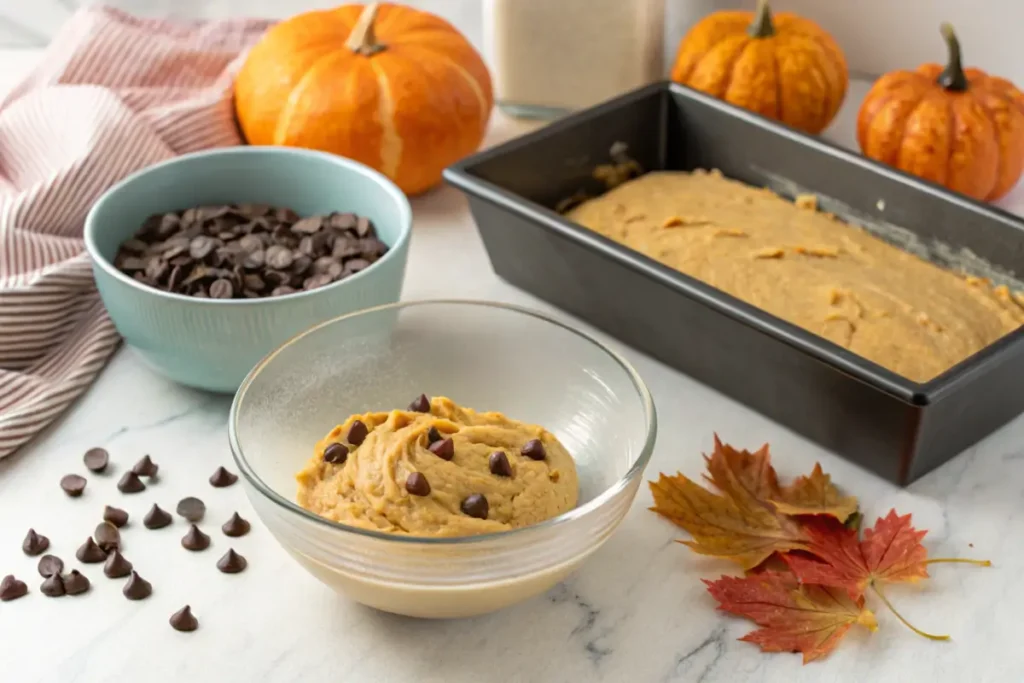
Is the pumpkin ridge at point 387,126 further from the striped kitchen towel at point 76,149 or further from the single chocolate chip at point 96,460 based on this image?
the single chocolate chip at point 96,460

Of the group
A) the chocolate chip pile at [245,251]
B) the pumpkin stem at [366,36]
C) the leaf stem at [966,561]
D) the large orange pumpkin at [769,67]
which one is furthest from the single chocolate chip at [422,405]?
the large orange pumpkin at [769,67]

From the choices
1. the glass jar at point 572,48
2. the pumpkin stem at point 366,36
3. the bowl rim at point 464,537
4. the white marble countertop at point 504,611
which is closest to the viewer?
the bowl rim at point 464,537

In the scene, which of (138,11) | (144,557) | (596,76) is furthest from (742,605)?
(138,11)

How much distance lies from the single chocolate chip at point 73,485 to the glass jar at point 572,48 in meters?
1.00

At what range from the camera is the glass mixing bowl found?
100cm

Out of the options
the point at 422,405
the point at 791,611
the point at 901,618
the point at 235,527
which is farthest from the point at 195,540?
the point at 901,618

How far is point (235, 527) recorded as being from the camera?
123cm

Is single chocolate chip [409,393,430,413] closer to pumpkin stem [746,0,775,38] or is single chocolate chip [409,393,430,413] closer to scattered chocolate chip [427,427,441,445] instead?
scattered chocolate chip [427,427,441,445]

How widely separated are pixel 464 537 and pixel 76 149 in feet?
3.37

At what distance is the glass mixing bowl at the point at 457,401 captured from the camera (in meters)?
1.00

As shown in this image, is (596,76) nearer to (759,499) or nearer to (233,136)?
(233,136)

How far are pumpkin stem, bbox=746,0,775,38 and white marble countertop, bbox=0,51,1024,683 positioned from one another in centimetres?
71

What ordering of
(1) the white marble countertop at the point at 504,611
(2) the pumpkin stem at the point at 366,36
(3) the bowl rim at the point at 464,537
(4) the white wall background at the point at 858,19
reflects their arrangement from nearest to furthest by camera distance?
(3) the bowl rim at the point at 464,537
(1) the white marble countertop at the point at 504,611
(2) the pumpkin stem at the point at 366,36
(4) the white wall background at the point at 858,19

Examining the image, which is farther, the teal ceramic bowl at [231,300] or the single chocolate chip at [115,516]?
the teal ceramic bowl at [231,300]
